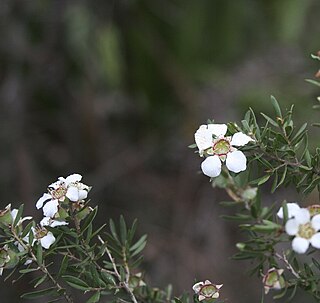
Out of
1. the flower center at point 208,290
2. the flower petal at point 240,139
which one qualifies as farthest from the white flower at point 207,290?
the flower petal at point 240,139

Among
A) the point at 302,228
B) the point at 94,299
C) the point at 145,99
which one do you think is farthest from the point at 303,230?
the point at 145,99

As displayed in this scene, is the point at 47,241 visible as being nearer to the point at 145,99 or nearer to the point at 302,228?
the point at 302,228

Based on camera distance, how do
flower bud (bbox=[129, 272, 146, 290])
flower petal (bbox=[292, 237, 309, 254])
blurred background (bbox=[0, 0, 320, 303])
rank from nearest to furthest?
flower petal (bbox=[292, 237, 309, 254])
flower bud (bbox=[129, 272, 146, 290])
blurred background (bbox=[0, 0, 320, 303])

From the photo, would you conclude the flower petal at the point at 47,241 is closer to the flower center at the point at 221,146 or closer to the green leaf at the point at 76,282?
the green leaf at the point at 76,282

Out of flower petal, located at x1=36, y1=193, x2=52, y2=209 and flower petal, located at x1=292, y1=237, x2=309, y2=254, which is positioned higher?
flower petal, located at x1=36, y1=193, x2=52, y2=209

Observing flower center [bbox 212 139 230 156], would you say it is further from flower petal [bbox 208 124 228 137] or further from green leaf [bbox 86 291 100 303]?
green leaf [bbox 86 291 100 303]

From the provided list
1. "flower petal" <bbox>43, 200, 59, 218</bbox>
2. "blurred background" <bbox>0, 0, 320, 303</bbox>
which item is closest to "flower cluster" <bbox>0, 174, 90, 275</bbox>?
"flower petal" <bbox>43, 200, 59, 218</bbox>

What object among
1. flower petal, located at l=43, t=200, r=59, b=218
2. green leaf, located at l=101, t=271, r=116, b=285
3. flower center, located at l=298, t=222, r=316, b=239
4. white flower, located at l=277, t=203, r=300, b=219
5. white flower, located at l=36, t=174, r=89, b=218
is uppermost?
white flower, located at l=36, t=174, r=89, b=218
